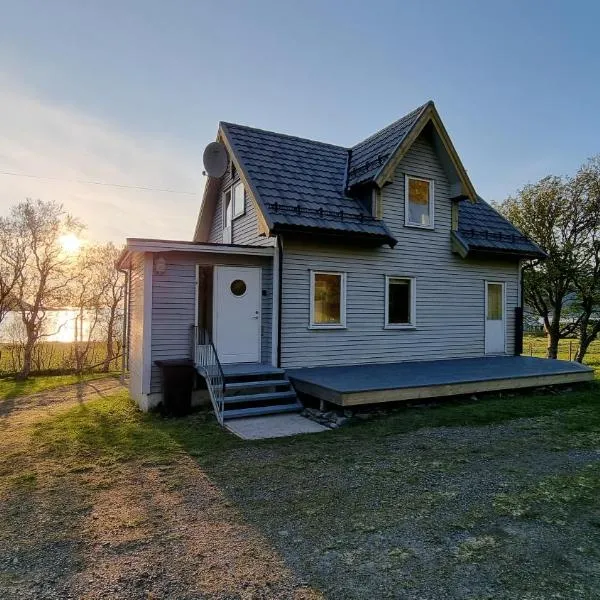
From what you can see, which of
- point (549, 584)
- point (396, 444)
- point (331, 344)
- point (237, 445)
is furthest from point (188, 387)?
point (549, 584)

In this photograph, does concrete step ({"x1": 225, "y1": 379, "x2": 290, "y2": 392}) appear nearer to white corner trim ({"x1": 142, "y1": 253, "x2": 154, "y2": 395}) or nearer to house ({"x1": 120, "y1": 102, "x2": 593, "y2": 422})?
house ({"x1": 120, "y1": 102, "x2": 593, "y2": 422})

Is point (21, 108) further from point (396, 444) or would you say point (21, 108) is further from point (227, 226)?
point (396, 444)

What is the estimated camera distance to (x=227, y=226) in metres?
12.2

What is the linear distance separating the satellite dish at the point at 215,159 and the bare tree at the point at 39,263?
7.01 metres

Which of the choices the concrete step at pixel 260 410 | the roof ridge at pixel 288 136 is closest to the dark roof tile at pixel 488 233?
the roof ridge at pixel 288 136

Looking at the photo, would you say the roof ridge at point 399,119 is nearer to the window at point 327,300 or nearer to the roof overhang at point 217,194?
the roof overhang at point 217,194

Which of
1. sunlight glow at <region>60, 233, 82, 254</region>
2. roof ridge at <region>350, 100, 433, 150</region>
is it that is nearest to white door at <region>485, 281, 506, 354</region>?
roof ridge at <region>350, 100, 433, 150</region>

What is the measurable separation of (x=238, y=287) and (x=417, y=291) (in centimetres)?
464

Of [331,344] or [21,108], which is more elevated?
[21,108]

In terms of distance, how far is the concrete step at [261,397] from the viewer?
7584 mm

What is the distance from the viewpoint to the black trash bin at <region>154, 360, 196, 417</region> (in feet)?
25.9

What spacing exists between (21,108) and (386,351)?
34.9ft

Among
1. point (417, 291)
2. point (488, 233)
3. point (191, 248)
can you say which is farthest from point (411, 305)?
point (191, 248)

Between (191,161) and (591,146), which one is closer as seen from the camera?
(191,161)
